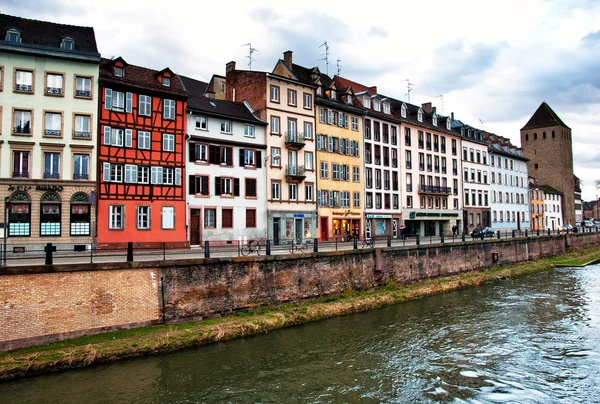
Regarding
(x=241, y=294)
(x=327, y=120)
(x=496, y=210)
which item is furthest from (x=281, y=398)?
(x=496, y=210)

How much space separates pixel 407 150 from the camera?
53969 millimetres

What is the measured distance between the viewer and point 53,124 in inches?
1136

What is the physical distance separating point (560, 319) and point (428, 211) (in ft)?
112

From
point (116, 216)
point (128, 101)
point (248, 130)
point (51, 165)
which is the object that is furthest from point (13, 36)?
point (248, 130)

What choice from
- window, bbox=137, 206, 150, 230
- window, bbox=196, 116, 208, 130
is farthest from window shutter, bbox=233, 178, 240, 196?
window, bbox=137, 206, 150, 230

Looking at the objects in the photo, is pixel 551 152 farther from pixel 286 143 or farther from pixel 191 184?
pixel 191 184

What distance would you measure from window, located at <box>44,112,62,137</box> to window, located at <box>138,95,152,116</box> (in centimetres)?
506

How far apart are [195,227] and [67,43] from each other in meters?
14.7

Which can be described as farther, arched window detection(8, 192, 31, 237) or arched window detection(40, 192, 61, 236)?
arched window detection(40, 192, 61, 236)

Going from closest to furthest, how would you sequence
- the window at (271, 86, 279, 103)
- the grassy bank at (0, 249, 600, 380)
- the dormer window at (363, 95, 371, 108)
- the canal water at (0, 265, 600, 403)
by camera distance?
the canal water at (0, 265, 600, 403), the grassy bank at (0, 249, 600, 380), the window at (271, 86, 279, 103), the dormer window at (363, 95, 371, 108)

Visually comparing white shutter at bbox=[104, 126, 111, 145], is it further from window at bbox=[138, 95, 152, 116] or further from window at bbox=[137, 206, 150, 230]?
window at bbox=[137, 206, 150, 230]

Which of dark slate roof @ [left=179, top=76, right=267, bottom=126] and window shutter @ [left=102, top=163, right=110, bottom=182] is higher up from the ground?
dark slate roof @ [left=179, top=76, right=267, bottom=126]

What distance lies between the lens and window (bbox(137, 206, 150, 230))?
31.4 m

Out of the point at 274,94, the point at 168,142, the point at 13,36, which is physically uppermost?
the point at 13,36
